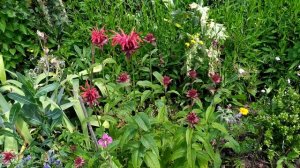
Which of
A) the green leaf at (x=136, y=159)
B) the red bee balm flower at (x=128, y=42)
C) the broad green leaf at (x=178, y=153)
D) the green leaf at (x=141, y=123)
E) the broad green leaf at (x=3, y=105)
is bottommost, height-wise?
the broad green leaf at (x=178, y=153)

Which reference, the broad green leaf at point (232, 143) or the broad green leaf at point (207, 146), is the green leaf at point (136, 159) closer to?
the broad green leaf at point (207, 146)

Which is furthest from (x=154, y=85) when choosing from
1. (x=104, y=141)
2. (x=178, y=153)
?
(x=104, y=141)

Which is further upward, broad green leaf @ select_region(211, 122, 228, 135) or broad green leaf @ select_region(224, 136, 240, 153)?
broad green leaf @ select_region(211, 122, 228, 135)

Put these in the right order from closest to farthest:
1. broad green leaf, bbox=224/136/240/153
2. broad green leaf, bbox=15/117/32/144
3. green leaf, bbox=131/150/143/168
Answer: green leaf, bbox=131/150/143/168 → broad green leaf, bbox=224/136/240/153 → broad green leaf, bbox=15/117/32/144

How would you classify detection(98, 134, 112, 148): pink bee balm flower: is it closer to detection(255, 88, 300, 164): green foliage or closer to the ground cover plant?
the ground cover plant

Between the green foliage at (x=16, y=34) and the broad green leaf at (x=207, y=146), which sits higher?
the green foliage at (x=16, y=34)

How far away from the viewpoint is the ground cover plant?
2.40 meters

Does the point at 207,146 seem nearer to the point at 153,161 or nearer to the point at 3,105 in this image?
the point at 153,161

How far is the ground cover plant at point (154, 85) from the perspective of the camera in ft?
7.88

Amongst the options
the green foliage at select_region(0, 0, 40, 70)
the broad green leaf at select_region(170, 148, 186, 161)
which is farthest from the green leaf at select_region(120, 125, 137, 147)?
the green foliage at select_region(0, 0, 40, 70)

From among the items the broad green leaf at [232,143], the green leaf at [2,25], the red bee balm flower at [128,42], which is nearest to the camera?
the red bee balm flower at [128,42]

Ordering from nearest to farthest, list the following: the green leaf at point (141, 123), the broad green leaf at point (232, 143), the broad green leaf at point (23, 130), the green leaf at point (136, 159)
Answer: the green leaf at point (141, 123)
the green leaf at point (136, 159)
the broad green leaf at point (232, 143)
the broad green leaf at point (23, 130)

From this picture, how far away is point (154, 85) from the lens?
279cm

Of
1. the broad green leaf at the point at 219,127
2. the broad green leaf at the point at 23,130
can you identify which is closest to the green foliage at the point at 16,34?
the broad green leaf at the point at 23,130
